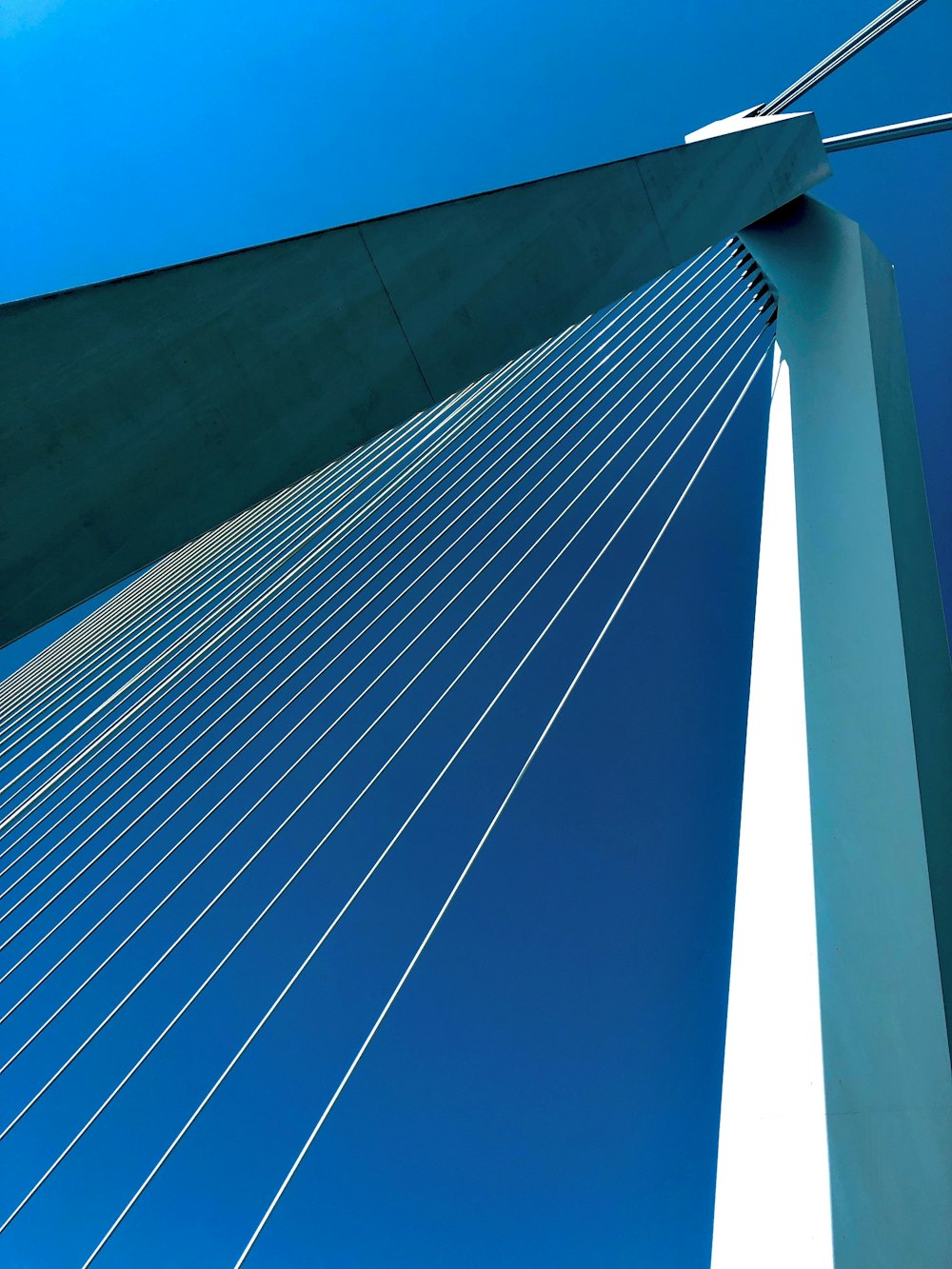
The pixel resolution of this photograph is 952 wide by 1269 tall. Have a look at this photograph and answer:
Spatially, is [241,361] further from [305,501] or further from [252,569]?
[305,501]

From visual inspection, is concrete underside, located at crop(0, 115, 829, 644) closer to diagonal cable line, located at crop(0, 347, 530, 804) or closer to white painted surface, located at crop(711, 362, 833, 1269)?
diagonal cable line, located at crop(0, 347, 530, 804)

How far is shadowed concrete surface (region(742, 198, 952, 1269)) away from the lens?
3.74 metres

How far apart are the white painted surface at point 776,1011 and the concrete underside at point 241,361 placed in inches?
92.3

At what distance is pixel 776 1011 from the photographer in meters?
4.20

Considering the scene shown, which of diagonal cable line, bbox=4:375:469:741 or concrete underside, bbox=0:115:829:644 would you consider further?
diagonal cable line, bbox=4:375:469:741

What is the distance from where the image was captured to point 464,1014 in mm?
14789

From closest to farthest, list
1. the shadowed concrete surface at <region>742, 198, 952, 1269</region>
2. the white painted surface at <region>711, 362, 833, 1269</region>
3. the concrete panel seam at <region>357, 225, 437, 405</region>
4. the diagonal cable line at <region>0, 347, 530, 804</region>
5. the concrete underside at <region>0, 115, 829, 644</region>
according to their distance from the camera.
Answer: the concrete underside at <region>0, 115, 829, 644</region> → the concrete panel seam at <region>357, 225, 437, 405</region> → the white painted surface at <region>711, 362, 833, 1269</region> → the shadowed concrete surface at <region>742, 198, 952, 1269</region> → the diagonal cable line at <region>0, 347, 530, 804</region>

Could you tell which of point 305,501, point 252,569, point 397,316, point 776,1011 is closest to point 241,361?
point 397,316

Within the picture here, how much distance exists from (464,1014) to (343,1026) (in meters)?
1.89

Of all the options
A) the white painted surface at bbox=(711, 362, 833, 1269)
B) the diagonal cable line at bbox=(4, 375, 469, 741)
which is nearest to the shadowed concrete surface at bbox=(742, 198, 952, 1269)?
the white painted surface at bbox=(711, 362, 833, 1269)

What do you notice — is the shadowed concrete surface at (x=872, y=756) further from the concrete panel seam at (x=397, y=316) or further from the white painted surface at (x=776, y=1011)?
the concrete panel seam at (x=397, y=316)

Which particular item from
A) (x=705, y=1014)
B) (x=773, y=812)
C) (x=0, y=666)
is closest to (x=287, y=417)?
(x=773, y=812)

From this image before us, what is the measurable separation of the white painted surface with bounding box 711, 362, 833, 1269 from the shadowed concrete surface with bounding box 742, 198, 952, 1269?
0.22ft

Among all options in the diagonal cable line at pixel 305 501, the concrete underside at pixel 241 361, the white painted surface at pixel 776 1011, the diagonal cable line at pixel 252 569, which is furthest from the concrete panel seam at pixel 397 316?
the white painted surface at pixel 776 1011
